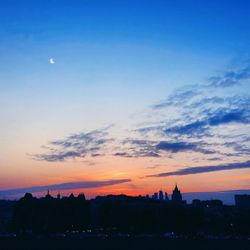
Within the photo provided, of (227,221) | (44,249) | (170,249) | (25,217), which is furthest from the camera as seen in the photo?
(227,221)

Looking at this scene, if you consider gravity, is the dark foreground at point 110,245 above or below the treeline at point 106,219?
below

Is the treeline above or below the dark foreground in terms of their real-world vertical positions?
above

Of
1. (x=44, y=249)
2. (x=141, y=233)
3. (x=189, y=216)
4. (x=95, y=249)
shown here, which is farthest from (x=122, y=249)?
(x=189, y=216)

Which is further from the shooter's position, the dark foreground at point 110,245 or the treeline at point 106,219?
the treeline at point 106,219

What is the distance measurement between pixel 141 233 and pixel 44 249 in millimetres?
86228

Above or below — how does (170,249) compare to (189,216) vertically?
below

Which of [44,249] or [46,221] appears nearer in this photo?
[44,249]

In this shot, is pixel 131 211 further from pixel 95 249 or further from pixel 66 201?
pixel 95 249

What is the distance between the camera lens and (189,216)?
156625 mm

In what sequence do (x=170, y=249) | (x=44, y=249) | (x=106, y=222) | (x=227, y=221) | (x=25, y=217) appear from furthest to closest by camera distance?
1. (x=227, y=221)
2. (x=106, y=222)
3. (x=25, y=217)
4. (x=170, y=249)
5. (x=44, y=249)

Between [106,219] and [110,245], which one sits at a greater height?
[106,219]

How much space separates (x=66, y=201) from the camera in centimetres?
15325

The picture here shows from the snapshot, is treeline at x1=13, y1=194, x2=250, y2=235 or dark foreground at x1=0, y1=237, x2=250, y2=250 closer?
dark foreground at x1=0, y1=237, x2=250, y2=250

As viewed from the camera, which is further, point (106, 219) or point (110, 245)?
point (106, 219)
